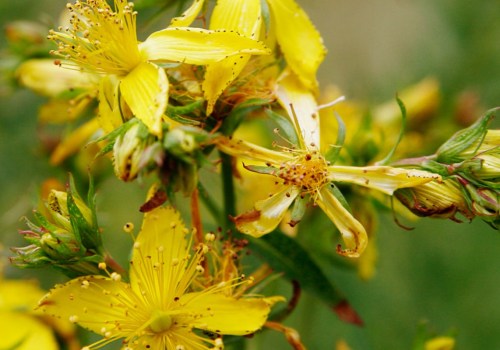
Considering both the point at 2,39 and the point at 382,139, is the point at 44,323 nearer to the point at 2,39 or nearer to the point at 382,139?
the point at 382,139

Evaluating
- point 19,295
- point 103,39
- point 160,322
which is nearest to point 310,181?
point 160,322

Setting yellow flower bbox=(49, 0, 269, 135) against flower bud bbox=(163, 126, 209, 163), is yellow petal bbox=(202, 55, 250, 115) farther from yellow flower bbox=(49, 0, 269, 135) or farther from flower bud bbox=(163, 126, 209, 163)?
flower bud bbox=(163, 126, 209, 163)

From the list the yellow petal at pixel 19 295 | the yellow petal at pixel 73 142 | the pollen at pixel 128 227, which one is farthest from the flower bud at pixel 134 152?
the yellow petal at pixel 19 295

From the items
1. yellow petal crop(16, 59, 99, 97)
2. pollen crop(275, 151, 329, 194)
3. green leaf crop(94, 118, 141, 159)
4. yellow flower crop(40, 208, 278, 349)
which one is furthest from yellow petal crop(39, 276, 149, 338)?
yellow petal crop(16, 59, 99, 97)

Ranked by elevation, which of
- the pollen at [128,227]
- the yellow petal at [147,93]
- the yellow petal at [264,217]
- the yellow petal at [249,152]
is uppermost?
the yellow petal at [147,93]

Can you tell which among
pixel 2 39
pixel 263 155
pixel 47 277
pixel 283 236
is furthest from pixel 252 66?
pixel 2 39

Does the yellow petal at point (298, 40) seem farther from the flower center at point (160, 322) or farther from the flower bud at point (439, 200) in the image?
the flower center at point (160, 322)
